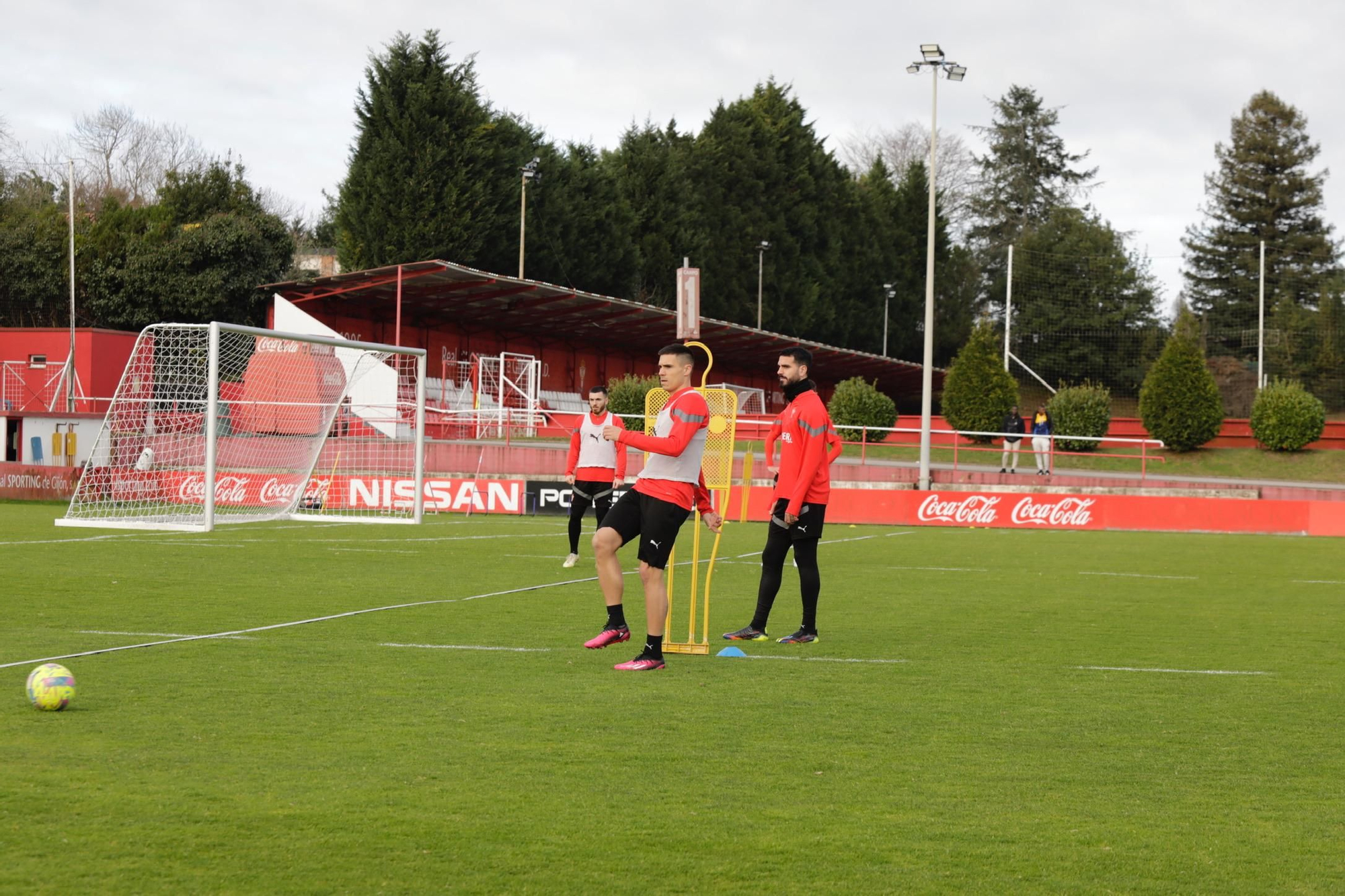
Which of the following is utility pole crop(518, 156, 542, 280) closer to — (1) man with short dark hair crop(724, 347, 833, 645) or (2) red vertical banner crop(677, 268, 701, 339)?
(2) red vertical banner crop(677, 268, 701, 339)

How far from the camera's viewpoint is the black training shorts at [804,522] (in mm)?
9719

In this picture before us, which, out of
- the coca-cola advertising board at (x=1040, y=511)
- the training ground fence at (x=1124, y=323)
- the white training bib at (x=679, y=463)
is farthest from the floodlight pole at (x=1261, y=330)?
the white training bib at (x=679, y=463)

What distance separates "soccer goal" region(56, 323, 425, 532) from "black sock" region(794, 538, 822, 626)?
35.2 ft

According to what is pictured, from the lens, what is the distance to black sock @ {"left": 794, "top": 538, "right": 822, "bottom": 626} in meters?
9.70

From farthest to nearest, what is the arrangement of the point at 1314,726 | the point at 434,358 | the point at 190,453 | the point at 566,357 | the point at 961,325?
1. the point at 961,325
2. the point at 566,357
3. the point at 434,358
4. the point at 190,453
5. the point at 1314,726

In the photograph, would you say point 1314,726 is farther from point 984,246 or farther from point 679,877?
point 984,246

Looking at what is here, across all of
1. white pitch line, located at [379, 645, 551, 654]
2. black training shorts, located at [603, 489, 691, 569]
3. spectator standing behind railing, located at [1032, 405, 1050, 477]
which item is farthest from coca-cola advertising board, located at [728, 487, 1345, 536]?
black training shorts, located at [603, 489, 691, 569]

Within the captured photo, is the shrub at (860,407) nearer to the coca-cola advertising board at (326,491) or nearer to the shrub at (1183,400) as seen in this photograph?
the shrub at (1183,400)

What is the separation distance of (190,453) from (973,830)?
19824mm

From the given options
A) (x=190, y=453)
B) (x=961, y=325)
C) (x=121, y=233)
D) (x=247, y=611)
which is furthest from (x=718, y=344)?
(x=247, y=611)

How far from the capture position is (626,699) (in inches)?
281

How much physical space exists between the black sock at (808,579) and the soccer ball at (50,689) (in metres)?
4.91

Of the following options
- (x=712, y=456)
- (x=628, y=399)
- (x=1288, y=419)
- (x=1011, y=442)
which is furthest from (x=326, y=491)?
(x=1288, y=419)

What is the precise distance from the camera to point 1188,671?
8.59 m
